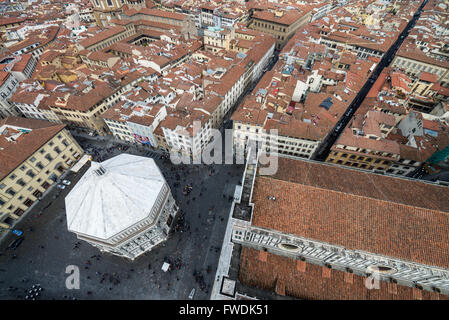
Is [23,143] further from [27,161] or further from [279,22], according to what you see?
[279,22]

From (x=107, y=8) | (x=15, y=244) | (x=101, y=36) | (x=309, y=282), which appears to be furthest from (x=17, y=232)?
(x=107, y=8)

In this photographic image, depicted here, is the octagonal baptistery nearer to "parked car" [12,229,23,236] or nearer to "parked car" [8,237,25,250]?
"parked car" [8,237,25,250]

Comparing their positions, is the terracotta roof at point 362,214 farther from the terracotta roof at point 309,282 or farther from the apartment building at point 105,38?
the apartment building at point 105,38

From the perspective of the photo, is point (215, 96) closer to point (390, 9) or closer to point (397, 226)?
point (397, 226)

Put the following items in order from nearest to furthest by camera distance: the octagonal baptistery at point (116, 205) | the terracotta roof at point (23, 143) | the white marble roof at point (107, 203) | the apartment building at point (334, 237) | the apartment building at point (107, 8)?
1. the apartment building at point (334, 237)
2. the white marble roof at point (107, 203)
3. the octagonal baptistery at point (116, 205)
4. the terracotta roof at point (23, 143)
5. the apartment building at point (107, 8)

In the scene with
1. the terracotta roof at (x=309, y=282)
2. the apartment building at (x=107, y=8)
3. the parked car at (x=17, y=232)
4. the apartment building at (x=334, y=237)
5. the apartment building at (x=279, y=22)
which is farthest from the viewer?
the apartment building at (x=107, y=8)

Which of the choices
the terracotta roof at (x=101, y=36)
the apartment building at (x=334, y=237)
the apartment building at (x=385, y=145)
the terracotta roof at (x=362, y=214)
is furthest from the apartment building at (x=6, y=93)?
the apartment building at (x=385, y=145)
